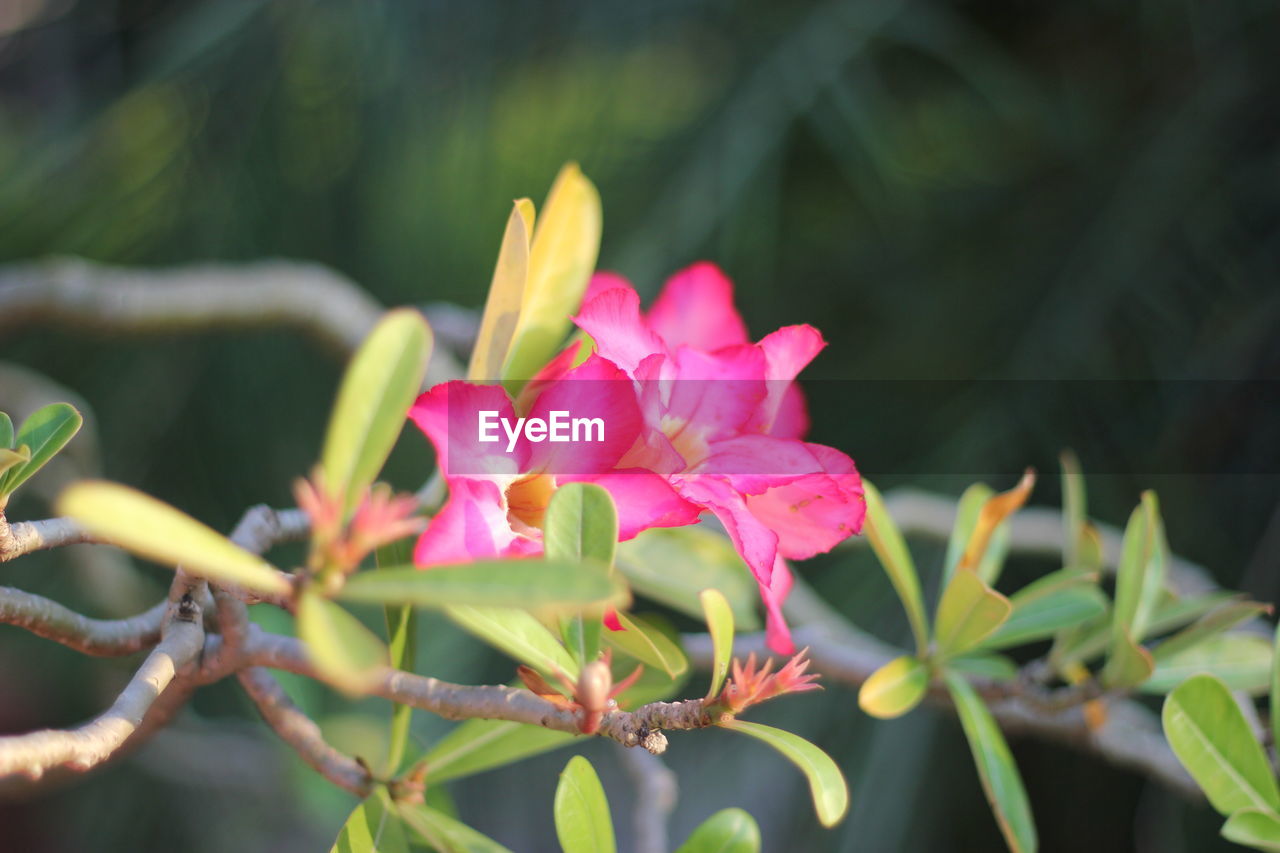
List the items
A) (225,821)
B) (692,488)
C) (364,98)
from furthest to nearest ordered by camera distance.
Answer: (225,821), (364,98), (692,488)

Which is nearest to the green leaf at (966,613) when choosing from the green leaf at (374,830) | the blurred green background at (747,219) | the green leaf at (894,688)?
the green leaf at (894,688)

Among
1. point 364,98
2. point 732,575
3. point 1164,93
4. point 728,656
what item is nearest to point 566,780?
point 728,656

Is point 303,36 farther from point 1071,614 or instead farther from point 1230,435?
point 1230,435

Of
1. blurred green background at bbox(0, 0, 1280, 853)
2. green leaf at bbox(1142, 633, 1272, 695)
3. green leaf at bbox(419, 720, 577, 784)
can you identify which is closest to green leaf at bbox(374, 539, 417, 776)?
green leaf at bbox(419, 720, 577, 784)

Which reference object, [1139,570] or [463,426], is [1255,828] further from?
[463,426]

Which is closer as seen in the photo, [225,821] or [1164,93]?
[1164,93]

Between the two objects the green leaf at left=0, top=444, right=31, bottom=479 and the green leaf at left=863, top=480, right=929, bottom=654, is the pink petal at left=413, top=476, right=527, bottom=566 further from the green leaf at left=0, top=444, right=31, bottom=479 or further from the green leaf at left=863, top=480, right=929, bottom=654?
the green leaf at left=863, top=480, right=929, bottom=654
